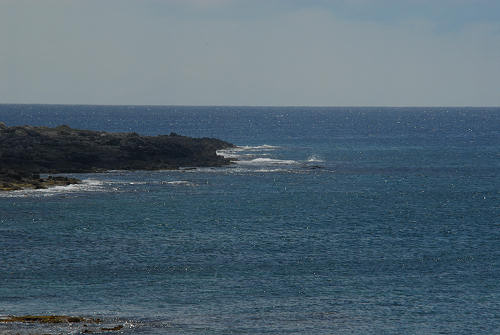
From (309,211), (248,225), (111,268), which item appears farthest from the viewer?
(309,211)

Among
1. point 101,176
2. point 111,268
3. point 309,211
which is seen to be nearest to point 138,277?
point 111,268

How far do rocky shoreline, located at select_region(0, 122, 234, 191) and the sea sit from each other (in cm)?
709

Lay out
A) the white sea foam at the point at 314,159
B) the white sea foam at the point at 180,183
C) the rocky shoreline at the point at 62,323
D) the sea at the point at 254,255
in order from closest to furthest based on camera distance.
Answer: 1. the rocky shoreline at the point at 62,323
2. the sea at the point at 254,255
3. the white sea foam at the point at 180,183
4. the white sea foam at the point at 314,159

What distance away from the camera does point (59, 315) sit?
1724 inches

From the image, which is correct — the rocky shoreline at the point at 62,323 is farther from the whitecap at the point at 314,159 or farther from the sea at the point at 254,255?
the whitecap at the point at 314,159

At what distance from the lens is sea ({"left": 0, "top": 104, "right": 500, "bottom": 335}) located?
44.5m

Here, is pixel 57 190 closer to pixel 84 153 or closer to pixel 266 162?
pixel 84 153

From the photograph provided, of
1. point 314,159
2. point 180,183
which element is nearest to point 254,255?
point 180,183

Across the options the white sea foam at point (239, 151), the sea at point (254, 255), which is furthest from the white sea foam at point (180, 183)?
the white sea foam at point (239, 151)

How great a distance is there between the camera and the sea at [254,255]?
4450cm

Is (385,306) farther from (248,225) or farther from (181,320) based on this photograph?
(248,225)

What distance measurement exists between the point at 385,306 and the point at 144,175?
240 ft

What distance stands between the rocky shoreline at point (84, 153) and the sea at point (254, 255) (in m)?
7.09

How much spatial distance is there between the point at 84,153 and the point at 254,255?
68.0m
